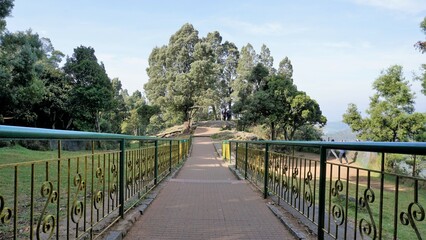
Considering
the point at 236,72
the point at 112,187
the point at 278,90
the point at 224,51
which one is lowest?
the point at 112,187

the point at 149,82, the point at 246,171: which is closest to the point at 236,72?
the point at 149,82

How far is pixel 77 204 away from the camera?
3.02 metres

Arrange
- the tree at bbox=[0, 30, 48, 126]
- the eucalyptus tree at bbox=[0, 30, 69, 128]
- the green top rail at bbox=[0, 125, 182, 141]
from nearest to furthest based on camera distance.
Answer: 1. the green top rail at bbox=[0, 125, 182, 141]
2. the tree at bbox=[0, 30, 48, 126]
3. the eucalyptus tree at bbox=[0, 30, 69, 128]

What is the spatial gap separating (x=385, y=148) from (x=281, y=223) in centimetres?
272

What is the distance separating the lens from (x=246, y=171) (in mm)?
9398

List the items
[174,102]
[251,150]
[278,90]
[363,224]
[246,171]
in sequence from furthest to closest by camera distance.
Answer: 1. [174,102]
2. [278,90]
3. [246,171]
4. [251,150]
5. [363,224]

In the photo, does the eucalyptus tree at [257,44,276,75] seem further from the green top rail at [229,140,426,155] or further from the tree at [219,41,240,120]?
the green top rail at [229,140,426,155]

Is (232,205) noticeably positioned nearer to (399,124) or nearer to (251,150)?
(251,150)

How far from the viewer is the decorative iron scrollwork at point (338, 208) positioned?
311 cm

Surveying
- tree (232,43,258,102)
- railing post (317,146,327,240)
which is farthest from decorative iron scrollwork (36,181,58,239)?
tree (232,43,258,102)

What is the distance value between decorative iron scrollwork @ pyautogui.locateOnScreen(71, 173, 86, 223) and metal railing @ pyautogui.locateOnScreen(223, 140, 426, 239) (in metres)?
2.27

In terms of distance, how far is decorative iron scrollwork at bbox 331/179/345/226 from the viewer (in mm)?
3113

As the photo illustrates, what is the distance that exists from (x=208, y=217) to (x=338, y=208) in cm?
219

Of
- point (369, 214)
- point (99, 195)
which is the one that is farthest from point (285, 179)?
point (99, 195)
